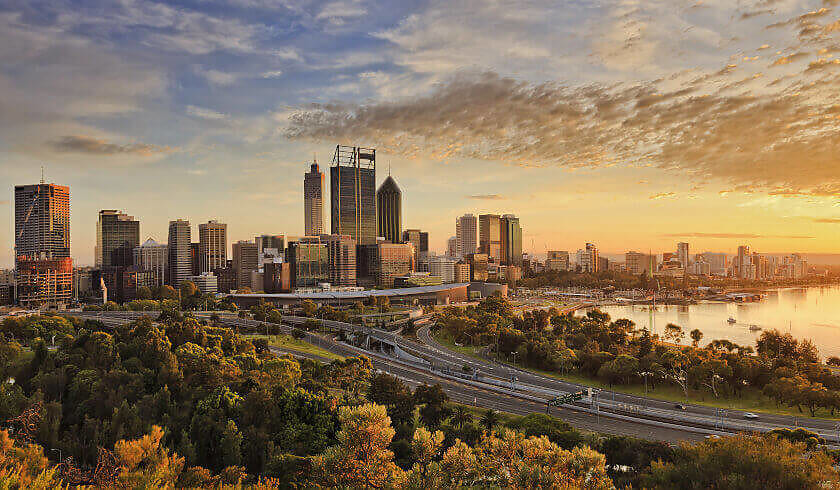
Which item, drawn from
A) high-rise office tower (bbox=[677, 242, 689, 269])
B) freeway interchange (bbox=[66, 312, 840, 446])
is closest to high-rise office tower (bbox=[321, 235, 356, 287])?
freeway interchange (bbox=[66, 312, 840, 446])

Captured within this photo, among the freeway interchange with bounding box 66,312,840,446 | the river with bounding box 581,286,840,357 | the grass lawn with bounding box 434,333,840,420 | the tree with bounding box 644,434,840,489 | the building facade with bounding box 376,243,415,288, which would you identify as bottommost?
the river with bounding box 581,286,840,357

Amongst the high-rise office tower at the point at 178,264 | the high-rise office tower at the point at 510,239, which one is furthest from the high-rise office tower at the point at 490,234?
the high-rise office tower at the point at 178,264

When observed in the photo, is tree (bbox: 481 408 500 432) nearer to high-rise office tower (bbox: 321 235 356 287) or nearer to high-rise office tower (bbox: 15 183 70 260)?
high-rise office tower (bbox: 321 235 356 287)

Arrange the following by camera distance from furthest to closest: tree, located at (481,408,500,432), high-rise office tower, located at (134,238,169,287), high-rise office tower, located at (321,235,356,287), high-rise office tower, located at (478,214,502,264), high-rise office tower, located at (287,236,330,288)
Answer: high-rise office tower, located at (478,214,502,264), high-rise office tower, located at (134,238,169,287), high-rise office tower, located at (321,235,356,287), high-rise office tower, located at (287,236,330,288), tree, located at (481,408,500,432)

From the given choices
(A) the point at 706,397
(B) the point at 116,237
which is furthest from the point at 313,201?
(A) the point at 706,397

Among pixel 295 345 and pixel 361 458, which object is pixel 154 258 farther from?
pixel 361 458

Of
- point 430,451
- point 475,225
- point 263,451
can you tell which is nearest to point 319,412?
point 263,451
